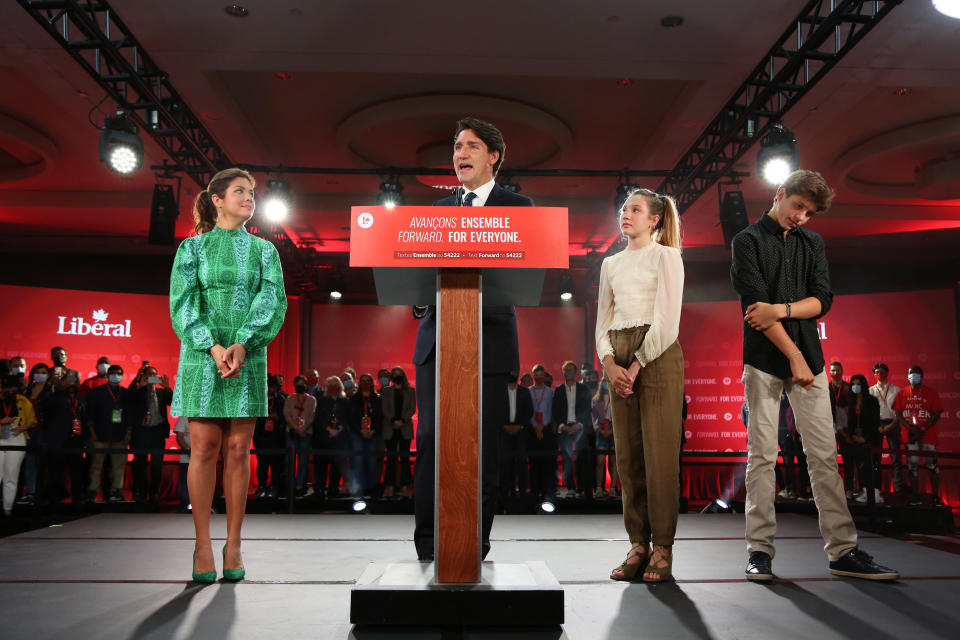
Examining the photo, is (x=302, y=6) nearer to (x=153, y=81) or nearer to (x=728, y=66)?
(x=153, y=81)

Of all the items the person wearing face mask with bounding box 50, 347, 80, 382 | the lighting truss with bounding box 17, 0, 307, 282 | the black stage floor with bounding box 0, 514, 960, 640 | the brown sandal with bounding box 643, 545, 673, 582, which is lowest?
the black stage floor with bounding box 0, 514, 960, 640

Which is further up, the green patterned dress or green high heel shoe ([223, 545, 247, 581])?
the green patterned dress

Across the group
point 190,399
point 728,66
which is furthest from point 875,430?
point 190,399

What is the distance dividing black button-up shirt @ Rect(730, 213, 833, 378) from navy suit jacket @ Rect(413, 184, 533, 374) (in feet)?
3.28

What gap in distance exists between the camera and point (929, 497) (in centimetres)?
837

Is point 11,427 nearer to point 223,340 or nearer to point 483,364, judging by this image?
point 223,340

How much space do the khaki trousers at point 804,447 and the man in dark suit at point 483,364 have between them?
3.32ft

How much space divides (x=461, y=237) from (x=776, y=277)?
1564mm

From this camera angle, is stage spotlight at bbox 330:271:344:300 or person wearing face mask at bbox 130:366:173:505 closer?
person wearing face mask at bbox 130:366:173:505

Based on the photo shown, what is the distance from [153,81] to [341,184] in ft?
12.6

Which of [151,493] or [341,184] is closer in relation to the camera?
[151,493]

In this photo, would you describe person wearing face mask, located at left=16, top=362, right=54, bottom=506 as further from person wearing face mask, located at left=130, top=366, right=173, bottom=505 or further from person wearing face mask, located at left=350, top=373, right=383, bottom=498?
person wearing face mask, located at left=350, top=373, right=383, bottom=498

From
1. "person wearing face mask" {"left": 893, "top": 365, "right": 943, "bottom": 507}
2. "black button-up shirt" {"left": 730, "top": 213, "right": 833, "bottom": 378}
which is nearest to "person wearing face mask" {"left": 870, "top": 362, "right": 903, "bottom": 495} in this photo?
"person wearing face mask" {"left": 893, "top": 365, "right": 943, "bottom": 507}

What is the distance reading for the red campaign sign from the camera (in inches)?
75.9
